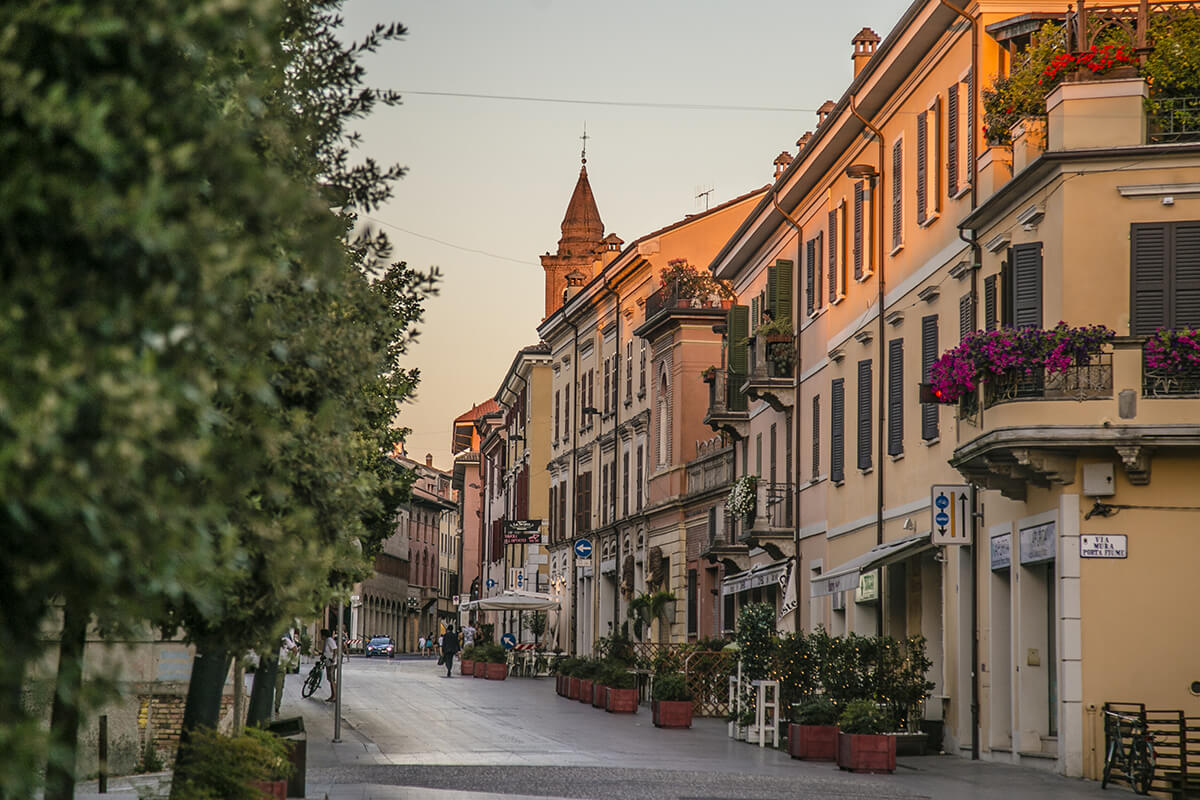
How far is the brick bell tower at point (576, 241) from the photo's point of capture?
87537 mm

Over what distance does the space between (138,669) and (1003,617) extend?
11.1 metres

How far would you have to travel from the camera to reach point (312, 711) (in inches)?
1470

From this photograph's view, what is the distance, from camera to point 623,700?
120 ft

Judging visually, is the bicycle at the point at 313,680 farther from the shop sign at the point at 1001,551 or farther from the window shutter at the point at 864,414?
the shop sign at the point at 1001,551

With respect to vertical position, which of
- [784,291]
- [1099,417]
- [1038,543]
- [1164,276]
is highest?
[784,291]

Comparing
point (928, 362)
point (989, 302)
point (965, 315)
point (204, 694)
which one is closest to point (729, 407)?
point (928, 362)

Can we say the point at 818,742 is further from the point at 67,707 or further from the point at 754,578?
the point at 67,707

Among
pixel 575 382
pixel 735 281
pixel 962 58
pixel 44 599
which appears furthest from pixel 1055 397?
pixel 575 382

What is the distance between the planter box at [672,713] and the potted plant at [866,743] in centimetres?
957

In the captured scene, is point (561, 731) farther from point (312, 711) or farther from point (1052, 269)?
point (1052, 269)

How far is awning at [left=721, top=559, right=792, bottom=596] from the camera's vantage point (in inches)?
1463

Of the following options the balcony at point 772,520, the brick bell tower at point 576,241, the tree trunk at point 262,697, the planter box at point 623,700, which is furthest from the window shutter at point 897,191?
the brick bell tower at point 576,241

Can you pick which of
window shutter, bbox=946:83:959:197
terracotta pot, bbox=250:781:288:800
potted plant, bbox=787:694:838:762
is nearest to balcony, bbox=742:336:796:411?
window shutter, bbox=946:83:959:197

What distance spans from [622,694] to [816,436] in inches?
268
